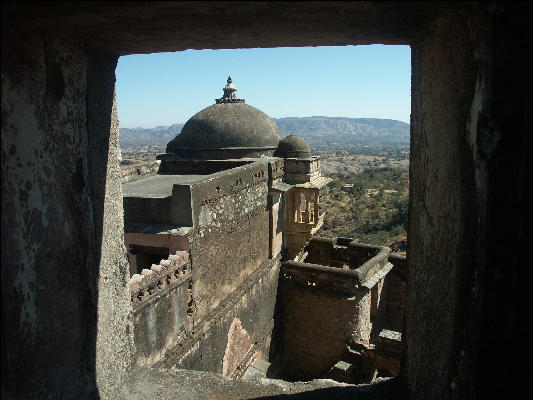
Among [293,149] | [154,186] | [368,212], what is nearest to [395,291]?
[293,149]

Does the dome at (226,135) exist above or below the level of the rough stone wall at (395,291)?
above

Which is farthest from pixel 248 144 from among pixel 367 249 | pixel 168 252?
pixel 168 252

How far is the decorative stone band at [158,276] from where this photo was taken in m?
5.09

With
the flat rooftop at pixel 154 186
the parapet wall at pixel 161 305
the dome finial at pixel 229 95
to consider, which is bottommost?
the parapet wall at pixel 161 305

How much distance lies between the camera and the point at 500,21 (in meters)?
1.04

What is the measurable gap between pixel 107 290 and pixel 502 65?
72.5 inches

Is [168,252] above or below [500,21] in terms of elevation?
below

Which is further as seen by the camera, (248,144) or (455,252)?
(248,144)

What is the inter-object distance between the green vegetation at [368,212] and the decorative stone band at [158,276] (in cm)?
1568

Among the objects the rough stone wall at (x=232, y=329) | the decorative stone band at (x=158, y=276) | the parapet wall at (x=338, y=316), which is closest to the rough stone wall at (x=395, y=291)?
the parapet wall at (x=338, y=316)

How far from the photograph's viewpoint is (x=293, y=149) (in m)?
11.0

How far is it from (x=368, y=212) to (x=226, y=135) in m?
17.5

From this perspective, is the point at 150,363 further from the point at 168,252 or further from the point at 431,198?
the point at 431,198

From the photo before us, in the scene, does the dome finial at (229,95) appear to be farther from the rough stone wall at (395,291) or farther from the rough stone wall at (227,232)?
the rough stone wall at (395,291)
